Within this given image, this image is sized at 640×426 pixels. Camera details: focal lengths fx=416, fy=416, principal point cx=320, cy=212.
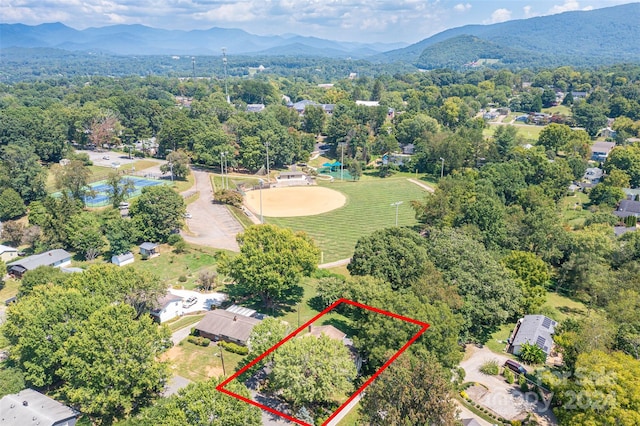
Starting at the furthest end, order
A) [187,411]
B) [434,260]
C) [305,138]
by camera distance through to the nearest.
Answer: [305,138] < [434,260] < [187,411]

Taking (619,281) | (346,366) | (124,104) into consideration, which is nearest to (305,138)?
(124,104)

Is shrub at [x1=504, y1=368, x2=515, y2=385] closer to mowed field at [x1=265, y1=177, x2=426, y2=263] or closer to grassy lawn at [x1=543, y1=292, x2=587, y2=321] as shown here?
grassy lawn at [x1=543, y1=292, x2=587, y2=321]

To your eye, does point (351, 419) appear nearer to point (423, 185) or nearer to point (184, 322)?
point (184, 322)

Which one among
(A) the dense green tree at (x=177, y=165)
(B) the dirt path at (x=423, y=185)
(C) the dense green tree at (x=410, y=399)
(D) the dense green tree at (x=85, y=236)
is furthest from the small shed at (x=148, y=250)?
(B) the dirt path at (x=423, y=185)

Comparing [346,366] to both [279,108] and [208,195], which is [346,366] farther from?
[279,108]

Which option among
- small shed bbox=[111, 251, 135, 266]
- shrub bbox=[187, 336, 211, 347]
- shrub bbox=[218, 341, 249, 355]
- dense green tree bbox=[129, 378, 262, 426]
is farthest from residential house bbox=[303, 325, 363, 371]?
small shed bbox=[111, 251, 135, 266]

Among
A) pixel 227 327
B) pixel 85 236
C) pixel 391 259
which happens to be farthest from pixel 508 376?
pixel 85 236

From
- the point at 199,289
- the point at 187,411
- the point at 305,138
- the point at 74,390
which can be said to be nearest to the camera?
the point at 187,411
